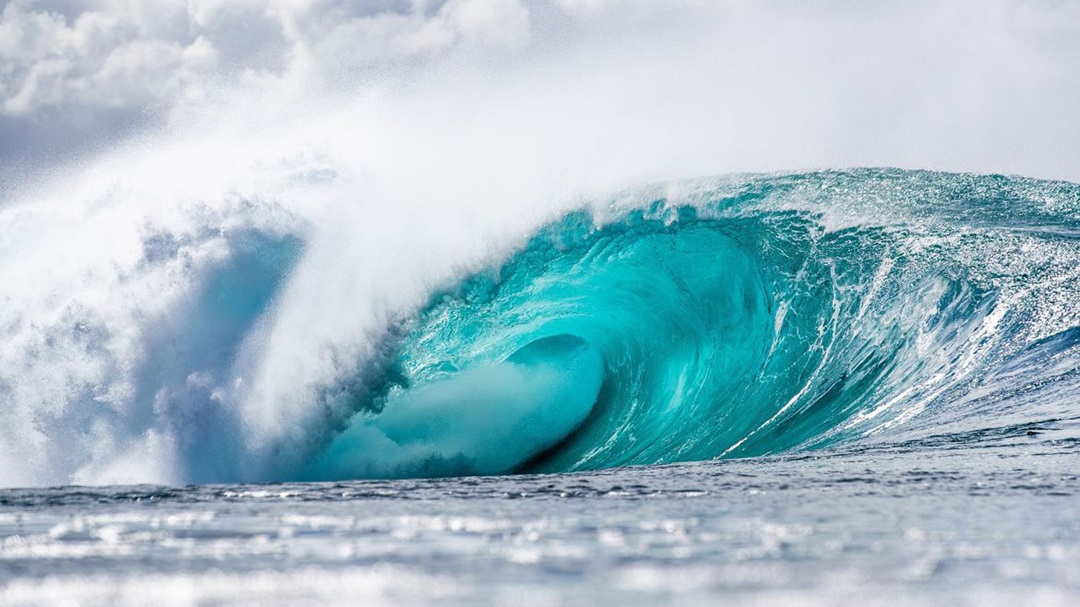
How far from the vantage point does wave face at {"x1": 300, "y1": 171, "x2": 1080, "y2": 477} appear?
29.5 ft

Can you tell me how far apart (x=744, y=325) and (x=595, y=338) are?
91.8 inches

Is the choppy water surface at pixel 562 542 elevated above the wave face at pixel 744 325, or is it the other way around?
the wave face at pixel 744 325

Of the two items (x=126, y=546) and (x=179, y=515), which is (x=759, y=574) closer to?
(x=126, y=546)

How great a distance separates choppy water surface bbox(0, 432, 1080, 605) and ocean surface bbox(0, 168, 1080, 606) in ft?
0.07

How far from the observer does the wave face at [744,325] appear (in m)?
8.99

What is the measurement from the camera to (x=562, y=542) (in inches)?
84.0

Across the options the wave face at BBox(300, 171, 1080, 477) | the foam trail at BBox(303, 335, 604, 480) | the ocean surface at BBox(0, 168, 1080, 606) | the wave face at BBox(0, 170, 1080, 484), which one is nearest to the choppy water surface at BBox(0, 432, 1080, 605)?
the ocean surface at BBox(0, 168, 1080, 606)

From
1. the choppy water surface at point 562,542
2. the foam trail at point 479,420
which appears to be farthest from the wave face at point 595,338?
the choppy water surface at point 562,542

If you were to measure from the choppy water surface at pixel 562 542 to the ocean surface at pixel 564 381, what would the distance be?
22mm

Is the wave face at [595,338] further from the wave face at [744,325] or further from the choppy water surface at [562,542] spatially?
the choppy water surface at [562,542]

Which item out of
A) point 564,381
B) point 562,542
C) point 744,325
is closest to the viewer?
point 562,542

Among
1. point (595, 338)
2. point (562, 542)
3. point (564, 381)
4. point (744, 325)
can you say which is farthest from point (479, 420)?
point (562, 542)

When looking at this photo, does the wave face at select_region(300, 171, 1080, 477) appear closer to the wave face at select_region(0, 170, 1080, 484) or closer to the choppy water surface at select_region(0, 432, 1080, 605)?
the wave face at select_region(0, 170, 1080, 484)

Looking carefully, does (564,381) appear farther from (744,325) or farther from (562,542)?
(562,542)
